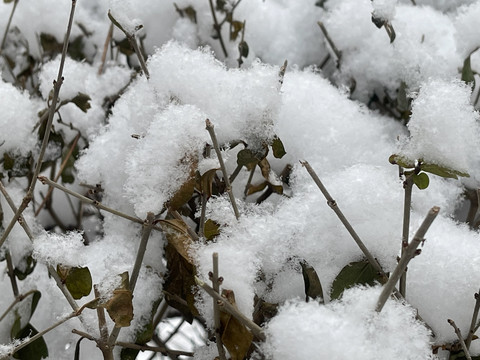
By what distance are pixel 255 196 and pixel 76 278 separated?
11.2 inches

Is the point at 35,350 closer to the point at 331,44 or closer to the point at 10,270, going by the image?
the point at 10,270

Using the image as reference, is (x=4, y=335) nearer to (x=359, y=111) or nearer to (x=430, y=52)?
(x=359, y=111)

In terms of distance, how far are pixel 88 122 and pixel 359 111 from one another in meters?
0.45

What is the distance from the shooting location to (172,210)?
668mm

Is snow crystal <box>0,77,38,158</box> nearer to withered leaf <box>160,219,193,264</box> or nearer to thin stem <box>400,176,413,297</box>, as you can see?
withered leaf <box>160,219,193,264</box>

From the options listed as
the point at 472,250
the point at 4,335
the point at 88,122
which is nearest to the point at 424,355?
the point at 472,250

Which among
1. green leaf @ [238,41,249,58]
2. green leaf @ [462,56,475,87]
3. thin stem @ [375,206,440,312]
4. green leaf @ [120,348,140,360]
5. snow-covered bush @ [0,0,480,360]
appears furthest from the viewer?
green leaf @ [238,41,249,58]

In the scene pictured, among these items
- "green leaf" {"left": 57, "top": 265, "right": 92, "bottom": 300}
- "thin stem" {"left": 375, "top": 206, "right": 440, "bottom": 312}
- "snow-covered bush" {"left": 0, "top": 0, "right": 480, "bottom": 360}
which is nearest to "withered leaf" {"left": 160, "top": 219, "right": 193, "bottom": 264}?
"snow-covered bush" {"left": 0, "top": 0, "right": 480, "bottom": 360}

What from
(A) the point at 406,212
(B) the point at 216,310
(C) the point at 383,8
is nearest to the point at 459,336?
(A) the point at 406,212

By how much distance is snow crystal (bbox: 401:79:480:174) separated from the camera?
0.61 metres

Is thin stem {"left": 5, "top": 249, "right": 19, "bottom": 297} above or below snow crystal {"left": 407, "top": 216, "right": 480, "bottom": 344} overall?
below

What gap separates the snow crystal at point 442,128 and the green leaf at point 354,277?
0.42 feet

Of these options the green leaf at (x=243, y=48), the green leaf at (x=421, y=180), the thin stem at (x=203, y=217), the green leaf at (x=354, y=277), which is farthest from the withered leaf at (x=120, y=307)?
the green leaf at (x=243, y=48)

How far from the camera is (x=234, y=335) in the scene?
57 cm
